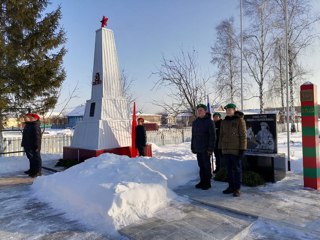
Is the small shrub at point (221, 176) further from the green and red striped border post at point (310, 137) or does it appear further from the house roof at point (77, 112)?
the house roof at point (77, 112)

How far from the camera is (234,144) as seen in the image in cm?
539

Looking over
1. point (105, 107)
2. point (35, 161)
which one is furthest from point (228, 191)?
point (105, 107)

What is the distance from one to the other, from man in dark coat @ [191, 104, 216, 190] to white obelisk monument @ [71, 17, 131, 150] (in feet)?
15.1

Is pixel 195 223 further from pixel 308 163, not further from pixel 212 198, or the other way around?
pixel 308 163

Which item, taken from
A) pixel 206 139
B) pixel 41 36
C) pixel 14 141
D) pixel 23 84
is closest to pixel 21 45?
pixel 41 36

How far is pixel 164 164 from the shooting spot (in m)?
7.01

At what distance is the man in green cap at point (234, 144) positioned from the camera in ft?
17.6

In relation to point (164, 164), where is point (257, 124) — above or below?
above

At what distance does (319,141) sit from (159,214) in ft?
12.9

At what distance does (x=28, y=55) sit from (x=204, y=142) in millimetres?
8973

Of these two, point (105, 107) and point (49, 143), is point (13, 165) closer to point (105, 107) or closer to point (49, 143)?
point (105, 107)

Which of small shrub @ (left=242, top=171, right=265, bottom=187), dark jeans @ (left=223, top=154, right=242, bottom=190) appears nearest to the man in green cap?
dark jeans @ (left=223, top=154, right=242, bottom=190)

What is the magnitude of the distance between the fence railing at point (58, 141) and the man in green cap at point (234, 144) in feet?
31.2

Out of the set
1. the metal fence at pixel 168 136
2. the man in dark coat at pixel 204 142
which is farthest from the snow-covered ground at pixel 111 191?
the metal fence at pixel 168 136
